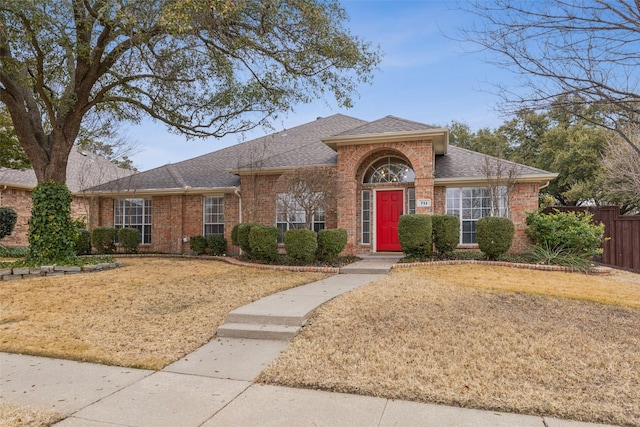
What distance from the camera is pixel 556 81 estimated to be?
4137 millimetres

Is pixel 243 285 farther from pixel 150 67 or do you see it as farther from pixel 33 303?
pixel 150 67

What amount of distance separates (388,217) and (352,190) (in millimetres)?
1692

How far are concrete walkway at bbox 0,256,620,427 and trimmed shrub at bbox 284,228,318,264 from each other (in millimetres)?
5719

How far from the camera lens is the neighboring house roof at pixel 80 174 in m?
17.6

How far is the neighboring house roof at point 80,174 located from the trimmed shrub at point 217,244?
259 inches

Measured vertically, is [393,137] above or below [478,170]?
above

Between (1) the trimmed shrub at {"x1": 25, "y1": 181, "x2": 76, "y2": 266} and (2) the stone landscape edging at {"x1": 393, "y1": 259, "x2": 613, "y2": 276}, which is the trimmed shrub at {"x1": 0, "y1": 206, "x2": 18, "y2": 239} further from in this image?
(2) the stone landscape edging at {"x1": 393, "y1": 259, "x2": 613, "y2": 276}

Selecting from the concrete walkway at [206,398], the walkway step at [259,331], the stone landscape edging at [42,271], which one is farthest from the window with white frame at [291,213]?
the concrete walkway at [206,398]

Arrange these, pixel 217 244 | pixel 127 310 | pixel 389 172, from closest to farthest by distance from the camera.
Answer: pixel 127 310
pixel 389 172
pixel 217 244

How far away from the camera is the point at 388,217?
44.0 feet

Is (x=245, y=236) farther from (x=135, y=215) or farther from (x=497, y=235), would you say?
(x=135, y=215)

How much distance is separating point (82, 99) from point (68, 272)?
4.81 m

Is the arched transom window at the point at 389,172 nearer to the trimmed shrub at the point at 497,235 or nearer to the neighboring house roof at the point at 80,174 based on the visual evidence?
the trimmed shrub at the point at 497,235

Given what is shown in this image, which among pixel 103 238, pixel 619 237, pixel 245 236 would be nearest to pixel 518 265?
pixel 619 237
